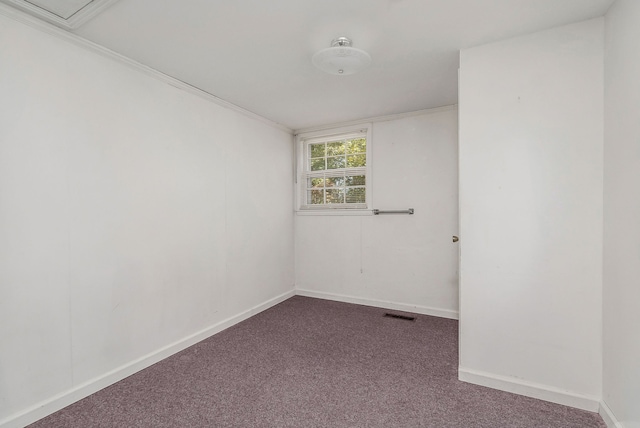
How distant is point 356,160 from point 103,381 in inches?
130

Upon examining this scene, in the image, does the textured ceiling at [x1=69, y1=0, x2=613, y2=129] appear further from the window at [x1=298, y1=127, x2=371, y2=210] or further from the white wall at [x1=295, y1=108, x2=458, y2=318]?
the window at [x1=298, y1=127, x2=371, y2=210]

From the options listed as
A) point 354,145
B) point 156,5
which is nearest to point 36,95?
point 156,5

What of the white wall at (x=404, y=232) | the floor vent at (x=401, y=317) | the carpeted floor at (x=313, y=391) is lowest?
the carpeted floor at (x=313, y=391)

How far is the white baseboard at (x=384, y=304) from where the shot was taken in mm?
3486

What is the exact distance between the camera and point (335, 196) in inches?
166

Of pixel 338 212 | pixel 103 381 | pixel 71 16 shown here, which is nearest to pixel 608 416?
pixel 338 212

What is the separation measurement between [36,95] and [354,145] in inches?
122

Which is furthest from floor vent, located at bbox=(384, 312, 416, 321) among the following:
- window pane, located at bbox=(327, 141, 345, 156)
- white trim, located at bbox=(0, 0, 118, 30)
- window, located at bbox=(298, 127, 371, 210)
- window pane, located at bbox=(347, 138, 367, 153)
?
white trim, located at bbox=(0, 0, 118, 30)

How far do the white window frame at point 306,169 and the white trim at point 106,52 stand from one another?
1122mm

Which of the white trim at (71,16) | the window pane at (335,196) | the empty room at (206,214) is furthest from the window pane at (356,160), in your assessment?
the white trim at (71,16)

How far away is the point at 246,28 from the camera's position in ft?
6.34

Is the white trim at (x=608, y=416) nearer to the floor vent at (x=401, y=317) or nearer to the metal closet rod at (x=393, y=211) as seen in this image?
the floor vent at (x=401, y=317)

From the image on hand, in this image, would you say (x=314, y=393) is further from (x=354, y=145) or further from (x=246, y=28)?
(x=354, y=145)

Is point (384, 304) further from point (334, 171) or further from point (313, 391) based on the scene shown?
point (313, 391)
